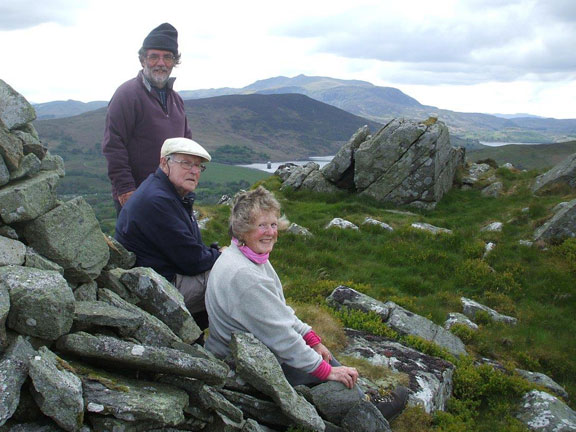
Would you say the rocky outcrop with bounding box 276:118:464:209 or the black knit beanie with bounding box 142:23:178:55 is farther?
the rocky outcrop with bounding box 276:118:464:209

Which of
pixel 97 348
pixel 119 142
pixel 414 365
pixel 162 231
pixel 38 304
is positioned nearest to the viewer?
pixel 38 304

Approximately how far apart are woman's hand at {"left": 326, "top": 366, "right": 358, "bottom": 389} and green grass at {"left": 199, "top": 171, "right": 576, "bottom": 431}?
51.0 inches

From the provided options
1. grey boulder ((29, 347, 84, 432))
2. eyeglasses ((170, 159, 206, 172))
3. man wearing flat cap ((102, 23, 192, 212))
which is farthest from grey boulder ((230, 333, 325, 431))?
man wearing flat cap ((102, 23, 192, 212))

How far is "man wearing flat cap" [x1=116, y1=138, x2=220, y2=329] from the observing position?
7.27 metres

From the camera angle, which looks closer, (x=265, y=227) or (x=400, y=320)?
(x=265, y=227)

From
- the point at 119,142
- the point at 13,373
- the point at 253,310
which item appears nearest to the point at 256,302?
the point at 253,310

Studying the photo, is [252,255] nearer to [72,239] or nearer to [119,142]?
[72,239]

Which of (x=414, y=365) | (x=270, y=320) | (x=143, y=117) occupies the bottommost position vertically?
(x=414, y=365)

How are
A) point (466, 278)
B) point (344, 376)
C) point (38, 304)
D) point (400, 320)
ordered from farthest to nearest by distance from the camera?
1. point (466, 278)
2. point (400, 320)
3. point (344, 376)
4. point (38, 304)

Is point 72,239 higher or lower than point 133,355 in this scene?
higher

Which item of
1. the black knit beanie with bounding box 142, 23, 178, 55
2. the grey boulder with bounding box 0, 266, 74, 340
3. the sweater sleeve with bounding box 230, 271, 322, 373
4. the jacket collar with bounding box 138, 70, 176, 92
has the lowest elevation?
the sweater sleeve with bounding box 230, 271, 322, 373

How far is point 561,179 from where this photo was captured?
23453 millimetres

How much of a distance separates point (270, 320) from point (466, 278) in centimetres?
1122

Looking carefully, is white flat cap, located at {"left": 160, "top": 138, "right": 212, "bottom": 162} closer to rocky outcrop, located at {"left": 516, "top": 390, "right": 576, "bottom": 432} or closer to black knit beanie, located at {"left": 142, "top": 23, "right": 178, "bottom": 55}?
black knit beanie, located at {"left": 142, "top": 23, "right": 178, "bottom": 55}
